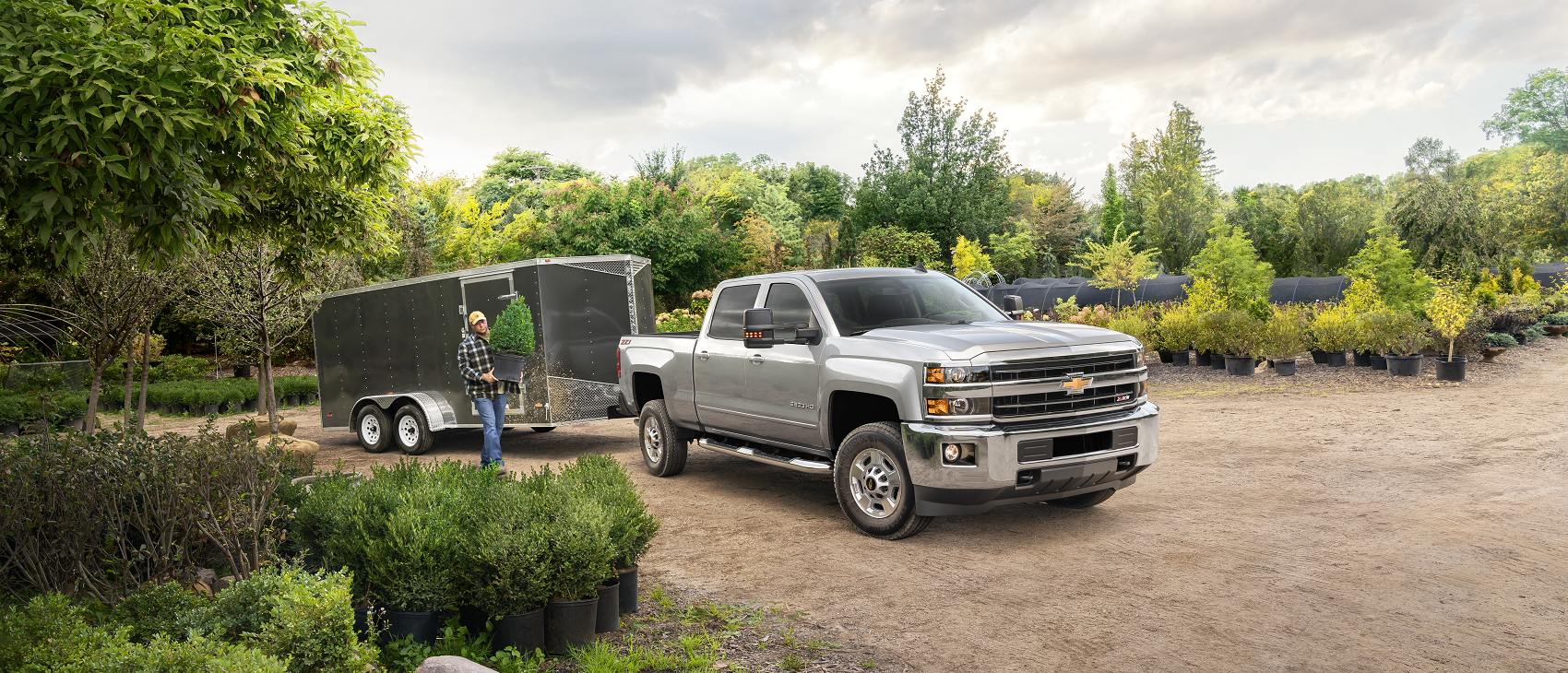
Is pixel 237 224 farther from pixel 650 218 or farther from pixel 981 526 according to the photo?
pixel 650 218

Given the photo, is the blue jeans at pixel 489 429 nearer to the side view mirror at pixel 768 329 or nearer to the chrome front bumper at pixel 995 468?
the side view mirror at pixel 768 329

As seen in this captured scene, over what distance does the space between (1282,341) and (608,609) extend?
14.5m

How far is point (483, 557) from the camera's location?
4195 mm

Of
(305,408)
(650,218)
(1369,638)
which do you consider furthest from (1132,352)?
(650,218)

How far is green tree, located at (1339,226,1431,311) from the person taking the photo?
16.8 m

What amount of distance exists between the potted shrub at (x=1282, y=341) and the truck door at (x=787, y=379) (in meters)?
11.5

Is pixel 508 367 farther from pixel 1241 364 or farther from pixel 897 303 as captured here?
pixel 1241 364

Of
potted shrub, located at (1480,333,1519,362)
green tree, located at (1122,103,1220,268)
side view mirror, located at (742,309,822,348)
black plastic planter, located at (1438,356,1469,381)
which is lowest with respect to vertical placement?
black plastic planter, located at (1438,356,1469,381)

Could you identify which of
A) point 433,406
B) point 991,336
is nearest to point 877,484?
point 991,336

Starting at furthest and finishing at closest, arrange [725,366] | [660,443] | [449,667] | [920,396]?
[660,443] → [725,366] → [920,396] → [449,667]

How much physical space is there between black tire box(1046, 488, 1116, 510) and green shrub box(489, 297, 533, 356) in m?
5.93

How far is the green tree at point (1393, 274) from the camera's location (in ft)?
55.1

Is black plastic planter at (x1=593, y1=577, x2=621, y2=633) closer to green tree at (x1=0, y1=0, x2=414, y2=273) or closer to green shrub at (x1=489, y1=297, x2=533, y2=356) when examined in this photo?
green tree at (x1=0, y1=0, x2=414, y2=273)

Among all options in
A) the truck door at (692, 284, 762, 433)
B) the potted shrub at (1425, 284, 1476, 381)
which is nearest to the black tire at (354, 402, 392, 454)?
the truck door at (692, 284, 762, 433)
